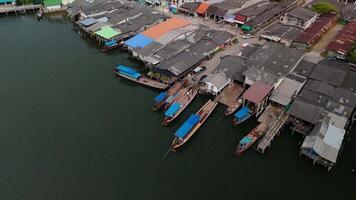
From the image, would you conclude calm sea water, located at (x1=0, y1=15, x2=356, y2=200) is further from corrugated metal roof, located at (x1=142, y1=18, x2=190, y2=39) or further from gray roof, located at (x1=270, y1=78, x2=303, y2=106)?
corrugated metal roof, located at (x1=142, y1=18, x2=190, y2=39)

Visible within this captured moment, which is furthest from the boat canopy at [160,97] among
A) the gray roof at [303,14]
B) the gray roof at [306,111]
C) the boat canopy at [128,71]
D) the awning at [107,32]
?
the gray roof at [303,14]

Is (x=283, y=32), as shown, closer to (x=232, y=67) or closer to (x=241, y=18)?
(x=241, y=18)

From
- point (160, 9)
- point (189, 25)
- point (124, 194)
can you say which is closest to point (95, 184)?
point (124, 194)

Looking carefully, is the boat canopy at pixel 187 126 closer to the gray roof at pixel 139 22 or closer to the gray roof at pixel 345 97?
the gray roof at pixel 345 97

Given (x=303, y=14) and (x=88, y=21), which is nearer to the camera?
(x=303, y=14)

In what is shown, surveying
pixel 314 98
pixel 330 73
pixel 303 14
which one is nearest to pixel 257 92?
pixel 314 98
